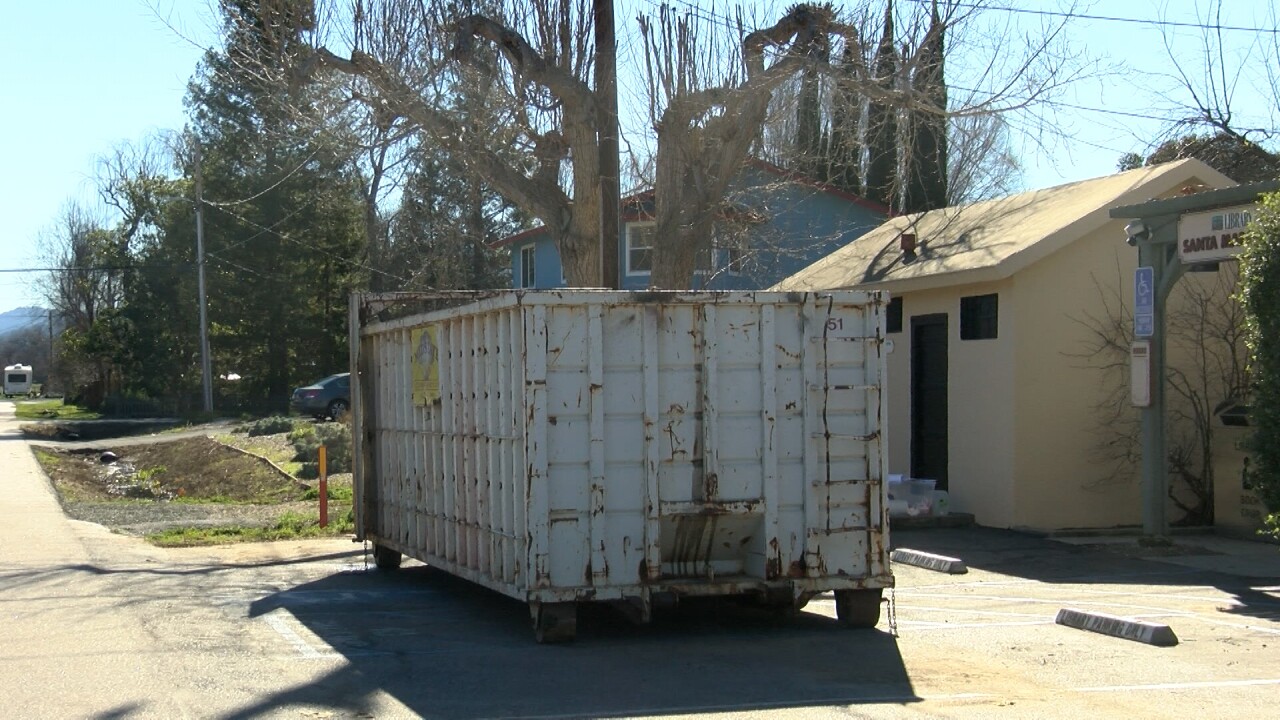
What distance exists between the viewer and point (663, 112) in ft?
52.1

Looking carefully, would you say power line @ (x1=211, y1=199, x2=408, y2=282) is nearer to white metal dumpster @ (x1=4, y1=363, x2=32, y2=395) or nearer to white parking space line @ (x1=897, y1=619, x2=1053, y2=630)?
white parking space line @ (x1=897, y1=619, x2=1053, y2=630)

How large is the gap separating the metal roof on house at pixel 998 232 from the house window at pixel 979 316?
478 millimetres

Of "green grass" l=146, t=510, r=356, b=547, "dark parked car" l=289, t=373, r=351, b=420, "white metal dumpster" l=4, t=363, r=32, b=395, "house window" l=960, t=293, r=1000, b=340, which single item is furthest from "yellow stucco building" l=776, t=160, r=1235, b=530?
"white metal dumpster" l=4, t=363, r=32, b=395

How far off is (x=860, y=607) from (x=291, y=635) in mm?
4174

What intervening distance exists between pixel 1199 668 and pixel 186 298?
47794mm

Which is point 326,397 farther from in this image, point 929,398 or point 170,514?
point 929,398

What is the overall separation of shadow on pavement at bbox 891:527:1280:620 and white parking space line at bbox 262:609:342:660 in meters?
6.81

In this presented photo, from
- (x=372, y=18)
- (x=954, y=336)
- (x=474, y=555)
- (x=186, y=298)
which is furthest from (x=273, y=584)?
(x=186, y=298)

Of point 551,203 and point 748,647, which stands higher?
point 551,203

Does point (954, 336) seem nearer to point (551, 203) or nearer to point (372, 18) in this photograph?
point (551, 203)

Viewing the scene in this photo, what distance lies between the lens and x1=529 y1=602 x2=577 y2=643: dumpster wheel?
29.4ft

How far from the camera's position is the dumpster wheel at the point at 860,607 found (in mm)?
9648

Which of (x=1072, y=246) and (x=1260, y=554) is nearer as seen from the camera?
(x=1260, y=554)

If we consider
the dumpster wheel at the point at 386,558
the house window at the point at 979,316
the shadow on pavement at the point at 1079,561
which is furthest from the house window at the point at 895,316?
the dumpster wheel at the point at 386,558
